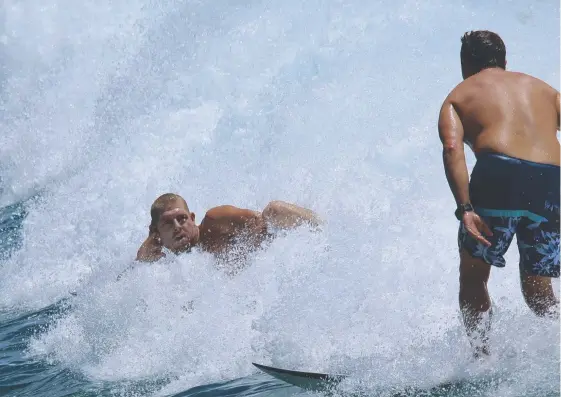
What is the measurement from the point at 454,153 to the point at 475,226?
0.35 m

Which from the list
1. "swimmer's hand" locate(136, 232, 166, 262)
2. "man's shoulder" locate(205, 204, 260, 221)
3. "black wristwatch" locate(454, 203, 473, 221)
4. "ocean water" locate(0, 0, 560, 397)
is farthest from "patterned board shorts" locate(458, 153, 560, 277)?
"swimmer's hand" locate(136, 232, 166, 262)

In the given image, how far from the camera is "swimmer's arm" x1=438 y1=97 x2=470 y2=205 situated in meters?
4.17

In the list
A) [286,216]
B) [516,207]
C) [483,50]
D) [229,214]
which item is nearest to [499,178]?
[516,207]

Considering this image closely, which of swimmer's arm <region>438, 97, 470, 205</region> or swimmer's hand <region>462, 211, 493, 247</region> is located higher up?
swimmer's arm <region>438, 97, 470, 205</region>

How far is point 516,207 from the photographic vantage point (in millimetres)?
4242

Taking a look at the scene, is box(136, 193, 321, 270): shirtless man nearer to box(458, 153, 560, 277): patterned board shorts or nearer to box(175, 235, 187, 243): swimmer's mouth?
box(175, 235, 187, 243): swimmer's mouth

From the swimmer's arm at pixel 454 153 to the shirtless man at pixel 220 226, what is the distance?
7.33 ft

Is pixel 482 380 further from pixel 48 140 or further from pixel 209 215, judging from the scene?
pixel 48 140

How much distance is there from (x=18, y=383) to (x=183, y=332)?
3.75 feet

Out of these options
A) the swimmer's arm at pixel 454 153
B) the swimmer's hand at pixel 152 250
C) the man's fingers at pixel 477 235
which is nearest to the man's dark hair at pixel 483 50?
the swimmer's arm at pixel 454 153

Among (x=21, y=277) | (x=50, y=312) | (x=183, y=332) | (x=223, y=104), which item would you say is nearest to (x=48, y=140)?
(x=223, y=104)

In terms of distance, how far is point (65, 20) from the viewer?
640 inches

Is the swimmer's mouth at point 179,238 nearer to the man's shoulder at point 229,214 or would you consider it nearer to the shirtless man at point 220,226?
the shirtless man at point 220,226

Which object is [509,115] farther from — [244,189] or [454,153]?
[244,189]
